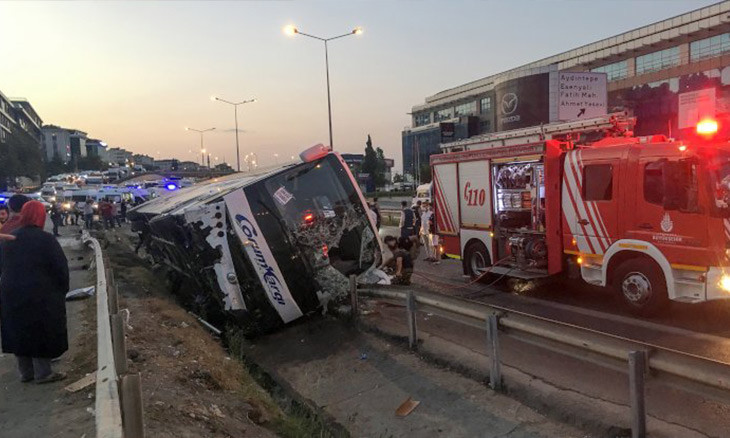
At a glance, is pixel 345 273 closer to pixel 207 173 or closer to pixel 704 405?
pixel 704 405

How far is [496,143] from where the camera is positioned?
11.0 meters

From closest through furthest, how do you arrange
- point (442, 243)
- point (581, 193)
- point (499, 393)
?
point (499, 393)
point (581, 193)
point (442, 243)

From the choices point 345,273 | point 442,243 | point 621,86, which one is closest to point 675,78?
point 621,86

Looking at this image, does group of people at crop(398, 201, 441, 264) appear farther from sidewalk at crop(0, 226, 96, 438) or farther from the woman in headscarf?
the woman in headscarf

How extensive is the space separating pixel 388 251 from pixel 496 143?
331cm

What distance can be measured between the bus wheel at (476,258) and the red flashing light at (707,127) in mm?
4411

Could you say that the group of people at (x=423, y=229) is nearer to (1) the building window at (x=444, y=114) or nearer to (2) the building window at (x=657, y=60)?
(2) the building window at (x=657, y=60)

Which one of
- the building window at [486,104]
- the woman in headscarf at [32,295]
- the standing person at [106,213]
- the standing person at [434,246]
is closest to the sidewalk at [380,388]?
the woman in headscarf at [32,295]

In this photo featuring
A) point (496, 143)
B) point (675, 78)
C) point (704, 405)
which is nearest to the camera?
point (704, 405)

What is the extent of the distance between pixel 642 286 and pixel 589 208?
4.72ft

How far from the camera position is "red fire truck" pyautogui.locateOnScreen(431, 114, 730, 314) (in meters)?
7.14

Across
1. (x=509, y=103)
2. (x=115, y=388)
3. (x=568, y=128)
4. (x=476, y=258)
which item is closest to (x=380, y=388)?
(x=115, y=388)

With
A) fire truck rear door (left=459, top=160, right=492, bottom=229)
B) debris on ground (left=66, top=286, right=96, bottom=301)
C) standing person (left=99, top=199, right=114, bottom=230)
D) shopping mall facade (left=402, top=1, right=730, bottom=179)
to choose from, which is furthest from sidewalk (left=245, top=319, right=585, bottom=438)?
shopping mall facade (left=402, top=1, right=730, bottom=179)

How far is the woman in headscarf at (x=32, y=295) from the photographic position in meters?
5.16
